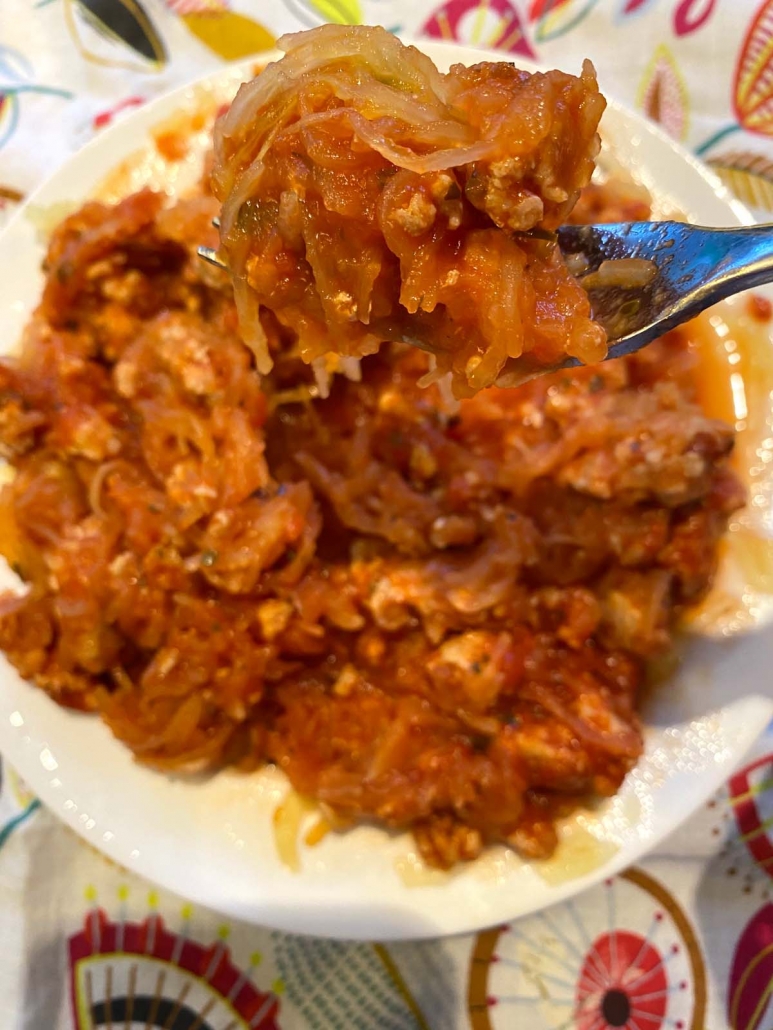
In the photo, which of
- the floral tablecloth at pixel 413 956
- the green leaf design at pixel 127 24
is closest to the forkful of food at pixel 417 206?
the floral tablecloth at pixel 413 956

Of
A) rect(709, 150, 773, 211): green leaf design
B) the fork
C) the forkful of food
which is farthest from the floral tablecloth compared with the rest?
rect(709, 150, 773, 211): green leaf design

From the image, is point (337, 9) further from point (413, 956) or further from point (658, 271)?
point (413, 956)

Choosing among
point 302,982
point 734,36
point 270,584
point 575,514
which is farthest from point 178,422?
→ point 734,36

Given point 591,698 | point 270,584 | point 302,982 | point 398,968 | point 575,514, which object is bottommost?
point 302,982

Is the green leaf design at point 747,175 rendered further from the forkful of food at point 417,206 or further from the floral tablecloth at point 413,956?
the floral tablecloth at point 413,956

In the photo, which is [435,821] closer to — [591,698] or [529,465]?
[591,698]

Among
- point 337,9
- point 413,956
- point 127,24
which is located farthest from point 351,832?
point 127,24
